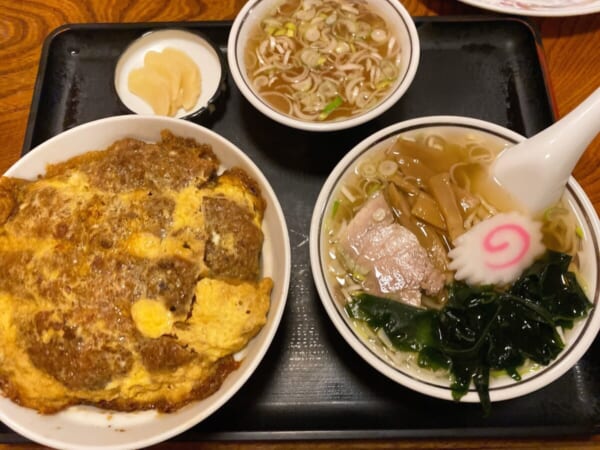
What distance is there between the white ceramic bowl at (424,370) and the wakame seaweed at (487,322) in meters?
0.03

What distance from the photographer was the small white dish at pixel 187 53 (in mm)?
2061

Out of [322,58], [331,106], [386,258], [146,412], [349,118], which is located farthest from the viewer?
[322,58]

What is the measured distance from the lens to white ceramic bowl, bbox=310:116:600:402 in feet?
4.73

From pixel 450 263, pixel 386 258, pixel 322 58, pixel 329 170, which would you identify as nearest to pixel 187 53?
pixel 322 58

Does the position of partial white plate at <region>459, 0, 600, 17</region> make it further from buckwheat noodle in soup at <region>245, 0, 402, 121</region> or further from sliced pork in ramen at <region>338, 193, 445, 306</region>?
sliced pork in ramen at <region>338, 193, 445, 306</region>

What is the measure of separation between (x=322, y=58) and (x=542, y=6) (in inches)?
38.9

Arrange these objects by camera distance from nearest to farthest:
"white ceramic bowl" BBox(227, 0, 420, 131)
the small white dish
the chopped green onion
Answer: "white ceramic bowl" BBox(227, 0, 420, 131), the chopped green onion, the small white dish

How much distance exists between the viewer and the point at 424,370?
1520 mm

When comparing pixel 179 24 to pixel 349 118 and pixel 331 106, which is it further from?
pixel 349 118

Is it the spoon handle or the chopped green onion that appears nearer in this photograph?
the spoon handle

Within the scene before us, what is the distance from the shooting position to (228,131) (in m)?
2.09

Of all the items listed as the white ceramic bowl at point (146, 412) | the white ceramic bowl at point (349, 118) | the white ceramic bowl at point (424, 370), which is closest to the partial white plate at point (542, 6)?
the white ceramic bowl at point (349, 118)

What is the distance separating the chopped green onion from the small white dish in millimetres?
441

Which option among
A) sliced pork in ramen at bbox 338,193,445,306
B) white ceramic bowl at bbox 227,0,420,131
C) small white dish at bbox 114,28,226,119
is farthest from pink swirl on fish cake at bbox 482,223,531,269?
small white dish at bbox 114,28,226,119
